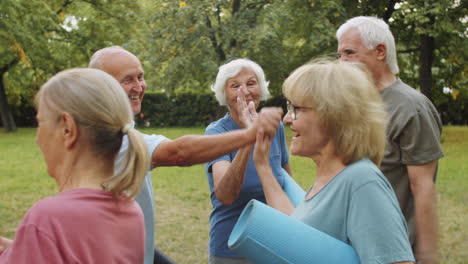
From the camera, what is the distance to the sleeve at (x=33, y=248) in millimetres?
1427

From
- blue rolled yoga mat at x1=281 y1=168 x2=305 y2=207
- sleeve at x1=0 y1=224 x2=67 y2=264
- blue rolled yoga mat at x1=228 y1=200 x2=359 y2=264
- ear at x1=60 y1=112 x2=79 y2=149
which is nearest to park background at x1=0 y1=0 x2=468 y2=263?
blue rolled yoga mat at x1=281 y1=168 x2=305 y2=207

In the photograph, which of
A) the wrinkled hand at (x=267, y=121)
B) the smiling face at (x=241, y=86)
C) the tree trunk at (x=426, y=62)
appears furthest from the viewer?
the tree trunk at (x=426, y=62)

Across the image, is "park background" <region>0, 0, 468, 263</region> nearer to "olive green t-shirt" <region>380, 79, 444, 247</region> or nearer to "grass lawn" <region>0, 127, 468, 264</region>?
"grass lawn" <region>0, 127, 468, 264</region>

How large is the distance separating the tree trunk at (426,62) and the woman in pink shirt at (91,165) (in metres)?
17.0

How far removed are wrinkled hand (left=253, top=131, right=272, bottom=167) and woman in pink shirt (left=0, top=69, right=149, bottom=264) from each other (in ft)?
2.42

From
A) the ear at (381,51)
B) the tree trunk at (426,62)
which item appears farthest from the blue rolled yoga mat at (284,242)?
the tree trunk at (426,62)

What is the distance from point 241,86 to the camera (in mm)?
3359

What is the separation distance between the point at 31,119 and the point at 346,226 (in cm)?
3022

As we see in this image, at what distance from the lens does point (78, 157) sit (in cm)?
168

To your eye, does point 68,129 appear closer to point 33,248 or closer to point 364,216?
point 33,248

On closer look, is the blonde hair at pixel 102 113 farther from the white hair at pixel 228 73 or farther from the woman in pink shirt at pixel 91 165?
the white hair at pixel 228 73

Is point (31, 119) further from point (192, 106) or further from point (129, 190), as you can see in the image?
point (129, 190)

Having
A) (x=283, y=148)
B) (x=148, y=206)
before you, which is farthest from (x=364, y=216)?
(x=283, y=148)

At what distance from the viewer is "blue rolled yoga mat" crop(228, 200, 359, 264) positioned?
174 centimetres
